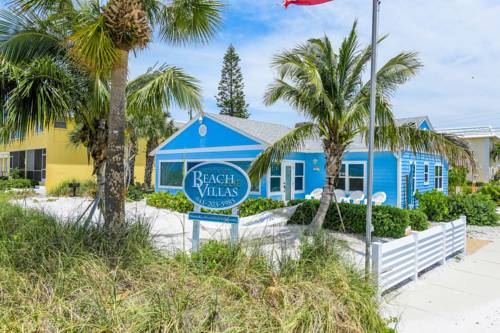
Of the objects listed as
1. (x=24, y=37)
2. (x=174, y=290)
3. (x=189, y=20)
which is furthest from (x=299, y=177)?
(x=174, y=290)

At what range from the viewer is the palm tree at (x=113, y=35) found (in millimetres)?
6176

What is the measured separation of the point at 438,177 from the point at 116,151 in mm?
18166

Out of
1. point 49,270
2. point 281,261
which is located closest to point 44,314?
point 49,270

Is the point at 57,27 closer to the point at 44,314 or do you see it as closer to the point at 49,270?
the point at 49,270

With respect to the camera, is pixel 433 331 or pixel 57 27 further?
pixel 57 27

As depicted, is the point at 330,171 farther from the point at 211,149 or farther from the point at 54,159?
the point at 54,159

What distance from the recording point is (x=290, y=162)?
16.7 m

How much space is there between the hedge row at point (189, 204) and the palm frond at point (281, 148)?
3734 millimetres

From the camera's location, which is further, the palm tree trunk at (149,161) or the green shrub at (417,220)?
the palm tree trunk at (149,161)

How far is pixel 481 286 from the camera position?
6.36 meters

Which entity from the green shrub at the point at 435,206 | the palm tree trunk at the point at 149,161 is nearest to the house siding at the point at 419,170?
the green shrub at the point at 435,206

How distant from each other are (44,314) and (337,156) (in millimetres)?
7596

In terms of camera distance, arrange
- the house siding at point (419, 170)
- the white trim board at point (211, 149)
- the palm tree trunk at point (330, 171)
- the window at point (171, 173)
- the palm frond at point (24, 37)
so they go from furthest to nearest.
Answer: the window at point (171, 173)
the white trim board at point (211, 149)
the house siding at point (419, 170)
the palm tree trunk at point (330, 171)
the palm frond at point (24, 37)

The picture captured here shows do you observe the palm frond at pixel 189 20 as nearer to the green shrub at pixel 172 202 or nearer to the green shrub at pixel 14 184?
the green shrub at pixel 172 202
